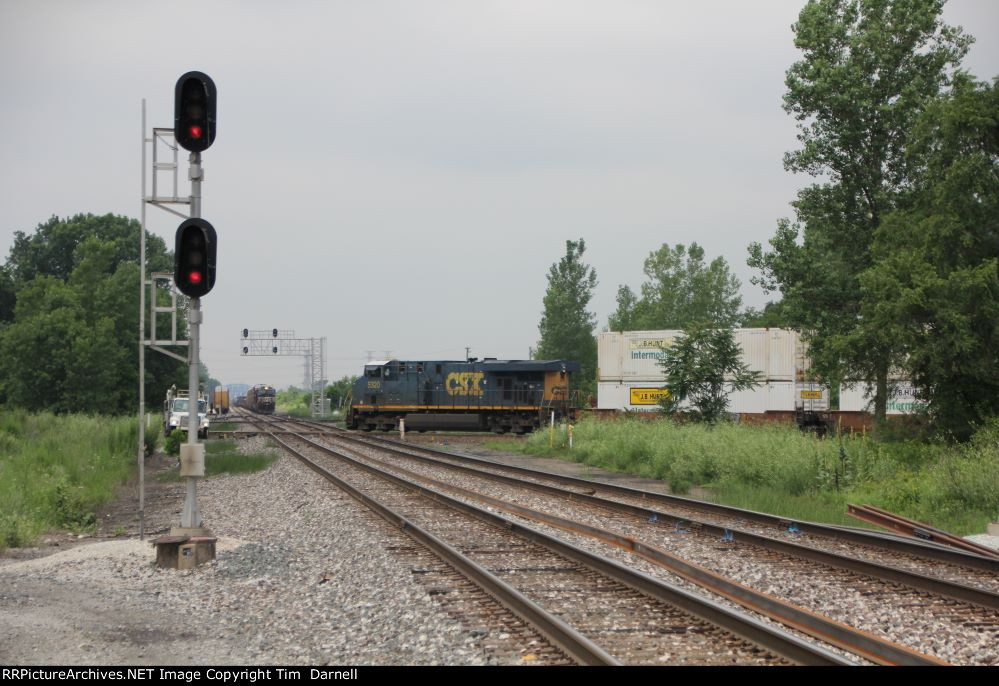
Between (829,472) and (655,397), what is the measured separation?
28.8 meters

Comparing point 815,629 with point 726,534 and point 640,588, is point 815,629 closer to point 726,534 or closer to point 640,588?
point 640,588

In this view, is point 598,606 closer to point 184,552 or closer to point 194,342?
point 184,552

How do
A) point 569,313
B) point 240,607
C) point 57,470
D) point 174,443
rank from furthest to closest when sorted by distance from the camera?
1. point 569,313
2. point 174,443
3. point 57,470
4. point 240,607

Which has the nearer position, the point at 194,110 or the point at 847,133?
the point at 194,110

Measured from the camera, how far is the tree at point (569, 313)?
7262 cm

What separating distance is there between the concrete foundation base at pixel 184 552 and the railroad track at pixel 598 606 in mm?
2532

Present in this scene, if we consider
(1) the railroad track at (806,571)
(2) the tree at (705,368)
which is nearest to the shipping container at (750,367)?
(2) the tree at (705,368)

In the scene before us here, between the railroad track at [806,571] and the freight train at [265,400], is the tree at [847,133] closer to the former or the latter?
the railroad track at [806,571]

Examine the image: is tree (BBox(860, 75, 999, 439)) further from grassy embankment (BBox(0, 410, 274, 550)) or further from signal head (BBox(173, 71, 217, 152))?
grassy embankment (BBox(0, 410, 274, 550))

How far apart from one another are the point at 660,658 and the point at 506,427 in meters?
37.3

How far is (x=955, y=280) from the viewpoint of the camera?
Result: 19.9 m

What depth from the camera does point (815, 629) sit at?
671cm

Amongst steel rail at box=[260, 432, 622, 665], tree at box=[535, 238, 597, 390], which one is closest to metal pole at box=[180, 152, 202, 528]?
steel rail at box=[260, 432, 622, 665]

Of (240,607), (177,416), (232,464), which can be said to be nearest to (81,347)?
(177,416)
